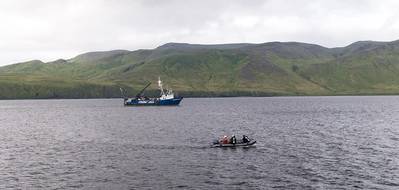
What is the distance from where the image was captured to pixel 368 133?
4897 inches

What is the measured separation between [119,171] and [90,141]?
41.8 metres

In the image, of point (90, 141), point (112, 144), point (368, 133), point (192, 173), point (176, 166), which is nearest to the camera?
point (192, 173)

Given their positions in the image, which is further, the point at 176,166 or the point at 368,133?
the point at 368,133

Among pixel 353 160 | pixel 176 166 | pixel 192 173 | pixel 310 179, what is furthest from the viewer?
pixel 353 160

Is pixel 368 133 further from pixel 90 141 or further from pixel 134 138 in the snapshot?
pixel 90 141

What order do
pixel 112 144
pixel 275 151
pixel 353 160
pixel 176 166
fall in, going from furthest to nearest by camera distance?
pixel 112 144 < pixel 275 151 < pixel 353 160 < pixel 176 166

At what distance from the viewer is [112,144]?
10244 cm

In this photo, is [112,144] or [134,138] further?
[134,138]

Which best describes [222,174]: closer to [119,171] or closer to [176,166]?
[176,166]

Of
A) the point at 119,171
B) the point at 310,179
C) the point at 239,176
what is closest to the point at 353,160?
the point at 310,179

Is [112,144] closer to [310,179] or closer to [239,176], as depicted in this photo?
[239,176]

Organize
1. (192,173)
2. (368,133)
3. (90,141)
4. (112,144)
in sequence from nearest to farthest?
(192,173), (112,144), (90,141), (368,133)

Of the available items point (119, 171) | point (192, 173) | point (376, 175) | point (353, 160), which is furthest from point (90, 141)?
point (376, 175)

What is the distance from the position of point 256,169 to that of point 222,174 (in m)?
6.58
